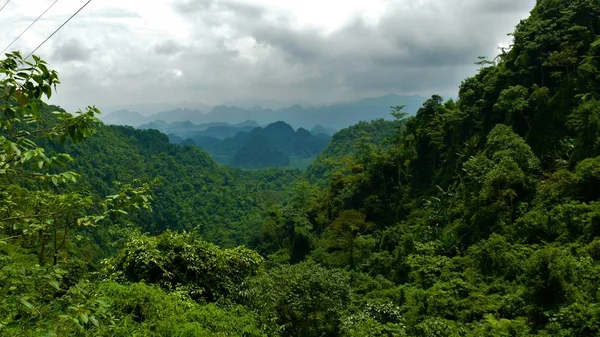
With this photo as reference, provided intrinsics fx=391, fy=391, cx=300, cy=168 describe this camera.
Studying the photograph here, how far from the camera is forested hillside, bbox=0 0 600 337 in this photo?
2730mm

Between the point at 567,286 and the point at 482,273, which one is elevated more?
Answer: the point at 567,286

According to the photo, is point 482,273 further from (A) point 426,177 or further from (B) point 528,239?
(A) point 426,177

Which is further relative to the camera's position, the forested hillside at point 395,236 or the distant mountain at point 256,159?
the distant mountain at point 256,159

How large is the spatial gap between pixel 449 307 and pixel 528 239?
4625 millimetres

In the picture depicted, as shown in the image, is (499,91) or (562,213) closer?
(562,213)

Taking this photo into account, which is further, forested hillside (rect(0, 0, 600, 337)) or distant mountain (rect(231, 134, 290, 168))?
distant mountain (rect(231, 134, 290, 168))

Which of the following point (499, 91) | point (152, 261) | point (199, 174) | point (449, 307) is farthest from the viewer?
point (199, 174)

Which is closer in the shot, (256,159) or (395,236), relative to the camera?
(395,236)

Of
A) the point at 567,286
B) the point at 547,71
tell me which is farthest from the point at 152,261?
the point at 547,71

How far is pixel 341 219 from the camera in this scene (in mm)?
27094

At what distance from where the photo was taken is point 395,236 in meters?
25.0

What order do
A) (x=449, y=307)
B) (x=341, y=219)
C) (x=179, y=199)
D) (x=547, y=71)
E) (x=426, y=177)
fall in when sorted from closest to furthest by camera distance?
(x=449, y=307), (x=547, y=71), (x=341, y=219), (x=426, y=177), (x=179, y=199)

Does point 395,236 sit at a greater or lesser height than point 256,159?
lesser

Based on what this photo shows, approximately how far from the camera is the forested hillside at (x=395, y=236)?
2730 millimetres
